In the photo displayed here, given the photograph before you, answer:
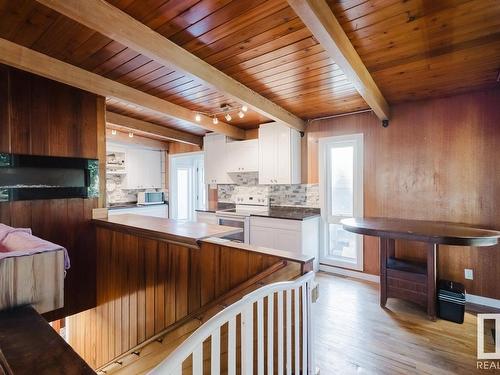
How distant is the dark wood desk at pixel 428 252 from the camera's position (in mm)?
2188

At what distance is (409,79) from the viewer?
2.61 metres

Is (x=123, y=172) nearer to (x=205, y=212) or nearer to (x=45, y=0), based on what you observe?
(x=205, y=212)

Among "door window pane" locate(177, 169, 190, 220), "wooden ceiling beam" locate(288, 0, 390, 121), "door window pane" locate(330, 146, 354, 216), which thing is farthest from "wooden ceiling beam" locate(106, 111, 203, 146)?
"wooden ceiling beam" locate(288, 0, 390, 121)

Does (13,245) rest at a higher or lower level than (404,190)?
lower

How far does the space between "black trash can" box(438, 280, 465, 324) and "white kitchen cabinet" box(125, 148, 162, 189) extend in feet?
18.3

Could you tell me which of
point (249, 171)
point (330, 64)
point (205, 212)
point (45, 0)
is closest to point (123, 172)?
point (205, 212)

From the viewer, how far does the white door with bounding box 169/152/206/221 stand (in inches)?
242

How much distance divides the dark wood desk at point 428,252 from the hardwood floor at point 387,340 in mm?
194

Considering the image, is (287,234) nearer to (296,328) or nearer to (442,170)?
(442,170)

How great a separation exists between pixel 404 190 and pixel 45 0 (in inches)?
153

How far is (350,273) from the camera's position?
375cm

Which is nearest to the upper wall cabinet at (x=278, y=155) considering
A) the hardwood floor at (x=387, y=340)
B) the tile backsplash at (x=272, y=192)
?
the tile backsplash at (x=272, y=192)

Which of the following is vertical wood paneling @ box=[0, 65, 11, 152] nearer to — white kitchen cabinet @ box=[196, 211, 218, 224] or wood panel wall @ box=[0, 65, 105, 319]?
wood panel wall @ box=[0, 65, 105, 319]

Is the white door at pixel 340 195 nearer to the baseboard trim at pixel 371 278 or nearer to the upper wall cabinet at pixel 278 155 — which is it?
the baseboard trim at pixel 371 278
